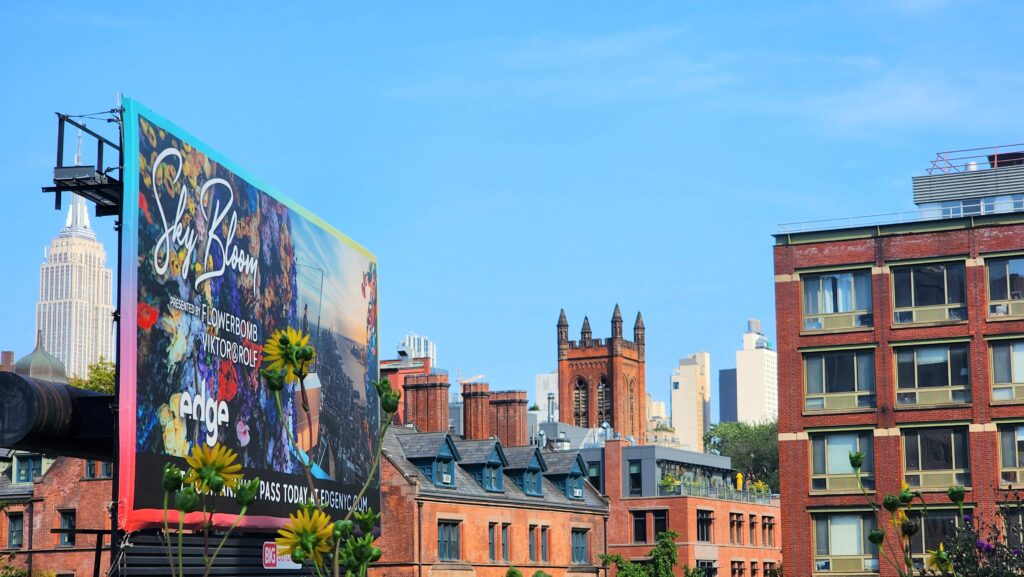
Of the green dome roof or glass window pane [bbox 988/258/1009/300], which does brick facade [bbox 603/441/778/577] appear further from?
glass window pane [bbox 988/258/1009/300]

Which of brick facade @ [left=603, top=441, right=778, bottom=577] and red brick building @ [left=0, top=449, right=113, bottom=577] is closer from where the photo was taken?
red brick building @ [left=0, top=449, right=113, bottom=577]

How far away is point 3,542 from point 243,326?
94.4 feet

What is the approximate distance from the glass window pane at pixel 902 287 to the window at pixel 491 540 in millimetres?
22646

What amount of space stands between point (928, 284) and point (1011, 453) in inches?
237

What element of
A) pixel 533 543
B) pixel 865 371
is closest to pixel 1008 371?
pixel 865 371

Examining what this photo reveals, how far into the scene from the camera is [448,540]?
189 ft

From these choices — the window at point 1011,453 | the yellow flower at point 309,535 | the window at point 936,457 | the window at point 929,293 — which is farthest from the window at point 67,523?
the yellow flower at point 309,535

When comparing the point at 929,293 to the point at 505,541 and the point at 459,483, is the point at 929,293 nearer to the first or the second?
the point at 459,483

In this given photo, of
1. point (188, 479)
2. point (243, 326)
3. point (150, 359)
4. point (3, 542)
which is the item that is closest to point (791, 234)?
point (243, 326)

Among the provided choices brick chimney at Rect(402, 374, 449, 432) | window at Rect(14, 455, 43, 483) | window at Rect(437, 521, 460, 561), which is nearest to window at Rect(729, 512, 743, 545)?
brick chimney at Rect(402, 374, 449, 432)

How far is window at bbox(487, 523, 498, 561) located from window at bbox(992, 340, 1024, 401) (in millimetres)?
24255

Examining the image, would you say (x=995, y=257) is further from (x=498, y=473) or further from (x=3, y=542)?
(x=3, y=542)

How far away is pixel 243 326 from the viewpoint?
34.2 metres

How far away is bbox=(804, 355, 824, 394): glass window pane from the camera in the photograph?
154ft
